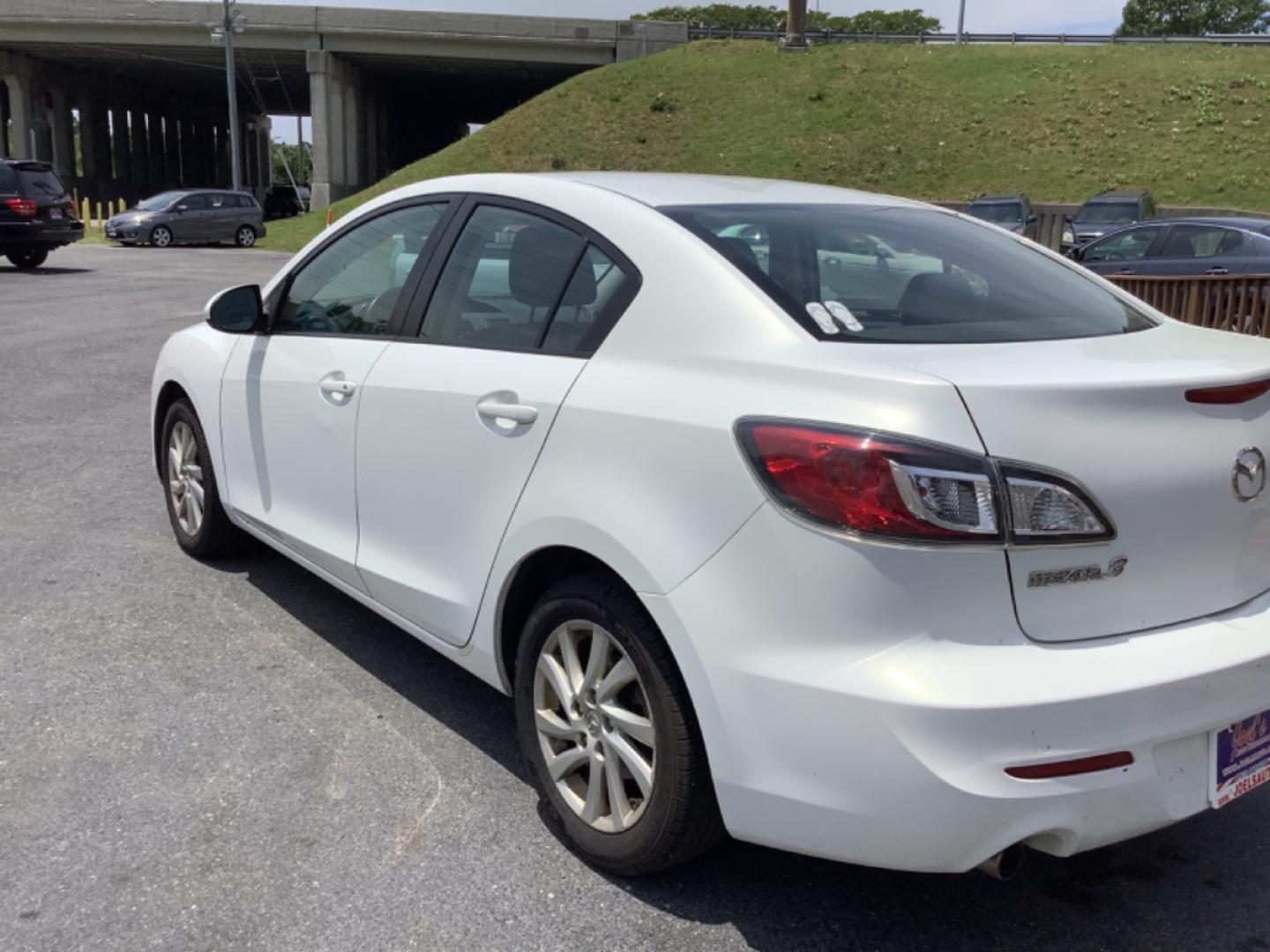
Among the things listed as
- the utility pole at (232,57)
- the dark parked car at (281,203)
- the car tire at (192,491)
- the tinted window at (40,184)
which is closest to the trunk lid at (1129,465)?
the car tire at (192,491)

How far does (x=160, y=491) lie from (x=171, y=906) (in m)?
3.99

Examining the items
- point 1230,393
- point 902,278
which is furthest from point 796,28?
point 1230,393

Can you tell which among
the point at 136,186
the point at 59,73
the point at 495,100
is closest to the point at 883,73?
the point at 495,100

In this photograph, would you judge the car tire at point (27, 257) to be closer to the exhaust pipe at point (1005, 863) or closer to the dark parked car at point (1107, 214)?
the dark parked car at point (1107, 214)

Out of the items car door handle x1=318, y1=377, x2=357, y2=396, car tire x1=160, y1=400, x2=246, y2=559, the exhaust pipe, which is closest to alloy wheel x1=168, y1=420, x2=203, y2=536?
car tire x1=160, y1=400, x2=246, y2=559

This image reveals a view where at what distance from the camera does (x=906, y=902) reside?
2.75 meters

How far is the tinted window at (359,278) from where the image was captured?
3707 mm

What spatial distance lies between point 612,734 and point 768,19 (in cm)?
6263

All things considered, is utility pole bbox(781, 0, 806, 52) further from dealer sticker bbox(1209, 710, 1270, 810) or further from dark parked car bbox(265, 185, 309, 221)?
dealer sticker bbox(1209, 710, 1270, 810)

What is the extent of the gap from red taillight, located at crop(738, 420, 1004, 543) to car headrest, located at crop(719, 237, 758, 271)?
0.67 m

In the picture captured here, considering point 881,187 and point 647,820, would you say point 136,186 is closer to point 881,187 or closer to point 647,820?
point 881,187

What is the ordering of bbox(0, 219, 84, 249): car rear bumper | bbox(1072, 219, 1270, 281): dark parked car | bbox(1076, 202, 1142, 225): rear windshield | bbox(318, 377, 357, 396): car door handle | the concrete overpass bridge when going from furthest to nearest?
1. the concrete overpass bridge
2. bbox(1076, 202, 1142, 225): rear windshield
3. bbox(0, 219, 84, 249): car rear bumper
4. bbox(1072, 219, 1270, 281): dark parked car
5. bbox(318, 377, 357, 396): car door handle

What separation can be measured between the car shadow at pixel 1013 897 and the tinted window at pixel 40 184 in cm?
2050

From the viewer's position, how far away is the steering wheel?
13.1 feet
